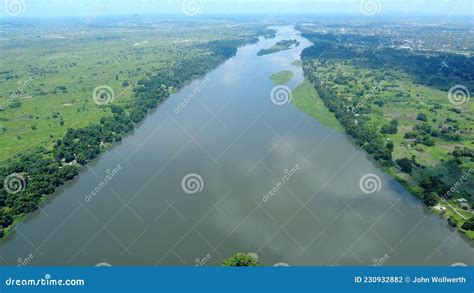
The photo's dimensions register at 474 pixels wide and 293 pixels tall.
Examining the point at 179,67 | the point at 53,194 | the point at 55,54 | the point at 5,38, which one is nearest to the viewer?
the point at 53,194

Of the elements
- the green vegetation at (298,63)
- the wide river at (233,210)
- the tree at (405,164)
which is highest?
the green vegetation at (298,63)

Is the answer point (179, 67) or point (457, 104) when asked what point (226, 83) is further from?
point (457, 104)

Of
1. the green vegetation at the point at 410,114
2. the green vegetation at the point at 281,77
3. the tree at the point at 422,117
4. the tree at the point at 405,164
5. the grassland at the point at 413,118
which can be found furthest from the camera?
the green vegetation at the point at 281,77

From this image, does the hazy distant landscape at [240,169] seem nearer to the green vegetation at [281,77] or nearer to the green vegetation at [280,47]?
the green vegetation at [281,77]

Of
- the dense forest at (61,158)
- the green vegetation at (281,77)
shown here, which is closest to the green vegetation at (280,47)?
the green vegetation at (281,77)

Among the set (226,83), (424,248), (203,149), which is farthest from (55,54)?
(424,248)

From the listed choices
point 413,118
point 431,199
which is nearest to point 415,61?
point 413,118
